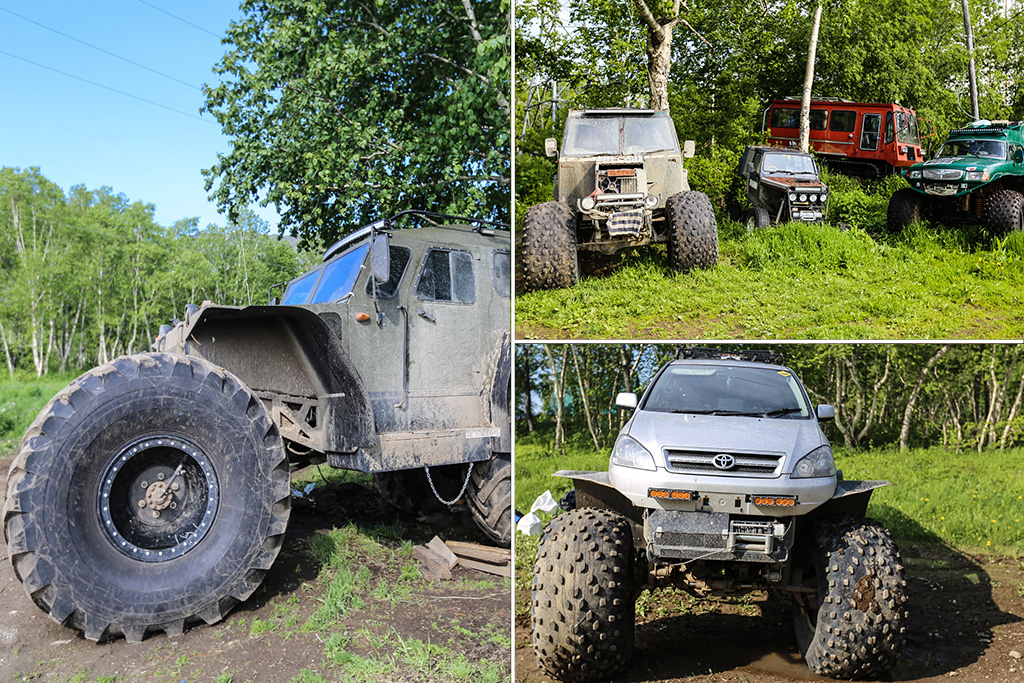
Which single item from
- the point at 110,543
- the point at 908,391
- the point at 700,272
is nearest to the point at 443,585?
the point at 110,543

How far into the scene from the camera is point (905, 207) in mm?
3250

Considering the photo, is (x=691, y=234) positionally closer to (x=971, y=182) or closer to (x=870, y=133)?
(x=870, y=133)

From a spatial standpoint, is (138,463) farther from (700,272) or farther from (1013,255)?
(1013,255)

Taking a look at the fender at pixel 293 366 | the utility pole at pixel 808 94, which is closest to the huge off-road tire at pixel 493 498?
the fender at pixel 293 366

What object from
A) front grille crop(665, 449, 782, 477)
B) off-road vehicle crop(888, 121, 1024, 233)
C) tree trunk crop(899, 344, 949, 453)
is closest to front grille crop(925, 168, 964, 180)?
off-road vehicle crop(888, 121, 1024, 233)

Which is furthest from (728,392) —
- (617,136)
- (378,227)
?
(378,227)

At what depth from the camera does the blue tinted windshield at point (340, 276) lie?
498cm

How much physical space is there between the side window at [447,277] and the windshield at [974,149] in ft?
9.71

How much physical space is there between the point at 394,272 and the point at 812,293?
2.86 meters

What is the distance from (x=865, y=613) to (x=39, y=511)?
3819 millimetres

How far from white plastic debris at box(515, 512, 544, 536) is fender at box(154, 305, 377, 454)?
1207 mm

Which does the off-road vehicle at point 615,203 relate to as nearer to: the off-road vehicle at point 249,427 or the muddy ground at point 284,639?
the off-road vehicle at point 249,427

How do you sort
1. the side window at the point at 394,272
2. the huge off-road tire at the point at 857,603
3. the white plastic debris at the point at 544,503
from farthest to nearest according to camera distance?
the white plastic debris at the point at 544,503 < the side window at the point at 394,272 < the huge off-road tire at the point at 857,603

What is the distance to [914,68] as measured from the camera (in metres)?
3.16
